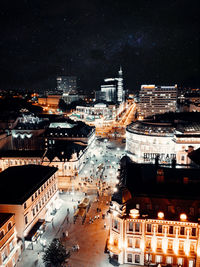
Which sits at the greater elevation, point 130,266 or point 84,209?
point 84,209

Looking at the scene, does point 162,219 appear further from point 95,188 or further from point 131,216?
point 95,188

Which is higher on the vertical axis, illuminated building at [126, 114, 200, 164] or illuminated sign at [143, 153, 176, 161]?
illuminated building at [126, 114, 200, 164]

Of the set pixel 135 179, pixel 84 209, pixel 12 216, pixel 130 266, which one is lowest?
pixel 130 266

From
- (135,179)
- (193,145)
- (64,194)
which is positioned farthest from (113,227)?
(193,145)

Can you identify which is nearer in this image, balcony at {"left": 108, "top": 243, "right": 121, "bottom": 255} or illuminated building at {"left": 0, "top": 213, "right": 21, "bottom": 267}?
illuminated building at {"left": 0, "top": 213, "right": 21, "bottom": 267}

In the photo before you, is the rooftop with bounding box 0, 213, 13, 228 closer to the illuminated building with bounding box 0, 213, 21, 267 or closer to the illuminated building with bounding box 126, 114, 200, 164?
the illuminated building with bounding box 0, 213, 21, 267

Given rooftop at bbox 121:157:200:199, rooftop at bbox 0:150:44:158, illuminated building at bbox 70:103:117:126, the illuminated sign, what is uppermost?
illuminated building at bbox 70:103:117:126

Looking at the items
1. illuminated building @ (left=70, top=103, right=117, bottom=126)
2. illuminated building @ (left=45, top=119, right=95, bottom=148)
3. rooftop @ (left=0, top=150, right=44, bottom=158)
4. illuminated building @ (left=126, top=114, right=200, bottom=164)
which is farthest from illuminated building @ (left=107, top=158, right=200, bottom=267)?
illuminated building @ (left=70, top=103, right=117, bottom=126)
